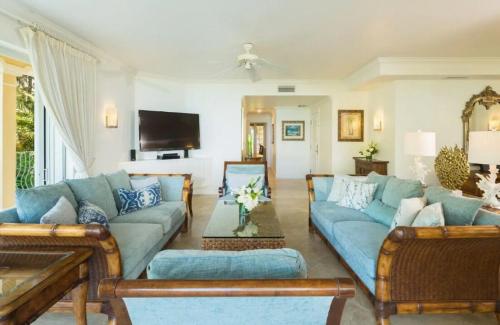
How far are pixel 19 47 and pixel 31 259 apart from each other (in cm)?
303

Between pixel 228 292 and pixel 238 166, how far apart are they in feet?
14.3

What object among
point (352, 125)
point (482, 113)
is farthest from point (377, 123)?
point (482, 113)

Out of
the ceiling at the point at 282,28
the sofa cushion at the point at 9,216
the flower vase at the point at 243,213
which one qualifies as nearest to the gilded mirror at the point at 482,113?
the ceiling at the point at 282,28

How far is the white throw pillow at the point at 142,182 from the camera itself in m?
3.67

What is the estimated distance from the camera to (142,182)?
3.71 metres

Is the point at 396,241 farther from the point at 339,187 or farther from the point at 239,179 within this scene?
the point at 239,179

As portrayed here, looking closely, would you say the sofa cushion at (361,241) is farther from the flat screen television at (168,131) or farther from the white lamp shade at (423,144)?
the flat screen television at (168,131)

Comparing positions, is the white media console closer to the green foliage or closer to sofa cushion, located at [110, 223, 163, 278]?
the green foliage

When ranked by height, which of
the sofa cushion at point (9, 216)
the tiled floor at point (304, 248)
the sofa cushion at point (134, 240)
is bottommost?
the tiled floor at point (304, 248)

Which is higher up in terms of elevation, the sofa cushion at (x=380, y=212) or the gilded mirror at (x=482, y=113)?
the gilded mirror at (x=482, y=113)

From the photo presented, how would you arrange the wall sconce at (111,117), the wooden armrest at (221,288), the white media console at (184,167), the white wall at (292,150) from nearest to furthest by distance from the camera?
the wooden armrest at (221,288)
the wall sconce at (111,117)
the white media console at (184,167)
the white wall at (292,150)

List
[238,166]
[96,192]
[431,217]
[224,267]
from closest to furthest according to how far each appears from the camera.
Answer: [224,267]
[431,217]
[96,192]
[238,166]

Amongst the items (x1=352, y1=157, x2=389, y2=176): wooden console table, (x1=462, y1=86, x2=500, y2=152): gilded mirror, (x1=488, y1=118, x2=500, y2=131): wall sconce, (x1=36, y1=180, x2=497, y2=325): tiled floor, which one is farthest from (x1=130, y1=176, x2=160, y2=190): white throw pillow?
A: (x1=488, y1=118, x2=500, y2=131): wall sconce

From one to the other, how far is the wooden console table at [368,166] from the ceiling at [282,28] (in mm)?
2019
